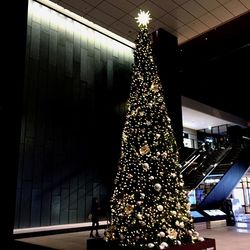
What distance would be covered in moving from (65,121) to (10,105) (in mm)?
2692

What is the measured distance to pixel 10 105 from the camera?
7.77 m

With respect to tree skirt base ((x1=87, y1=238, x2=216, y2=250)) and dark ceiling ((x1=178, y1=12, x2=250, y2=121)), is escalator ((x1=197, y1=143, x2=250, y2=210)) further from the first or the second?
tree skirt base ((x1=87, y1=238, x2=216, y2=250))

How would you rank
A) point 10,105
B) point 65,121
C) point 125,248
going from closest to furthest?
point 125,248 → point 10,105 → point 65,121

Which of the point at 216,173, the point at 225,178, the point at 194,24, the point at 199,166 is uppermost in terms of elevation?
the point at 194,24

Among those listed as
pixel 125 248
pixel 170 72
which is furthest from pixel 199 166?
pixel 125 248

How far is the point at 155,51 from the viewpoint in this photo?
10.9 m

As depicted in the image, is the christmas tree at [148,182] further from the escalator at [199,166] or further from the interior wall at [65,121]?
the escalator at [199,166]

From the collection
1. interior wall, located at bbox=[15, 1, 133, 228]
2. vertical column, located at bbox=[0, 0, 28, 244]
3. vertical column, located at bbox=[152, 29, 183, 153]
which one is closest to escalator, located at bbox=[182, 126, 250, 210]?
vertical column, located at bbox=[152, 29, 183, 153]

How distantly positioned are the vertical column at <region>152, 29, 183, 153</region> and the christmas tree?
4.89 meters

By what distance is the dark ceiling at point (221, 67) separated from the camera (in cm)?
1203

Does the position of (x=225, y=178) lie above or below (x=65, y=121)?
below

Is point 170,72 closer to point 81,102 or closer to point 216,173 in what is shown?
point 81,102

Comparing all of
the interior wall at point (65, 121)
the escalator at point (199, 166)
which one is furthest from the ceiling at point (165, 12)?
the escalator at point (199, 166)

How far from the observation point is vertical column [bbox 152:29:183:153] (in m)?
10.4
